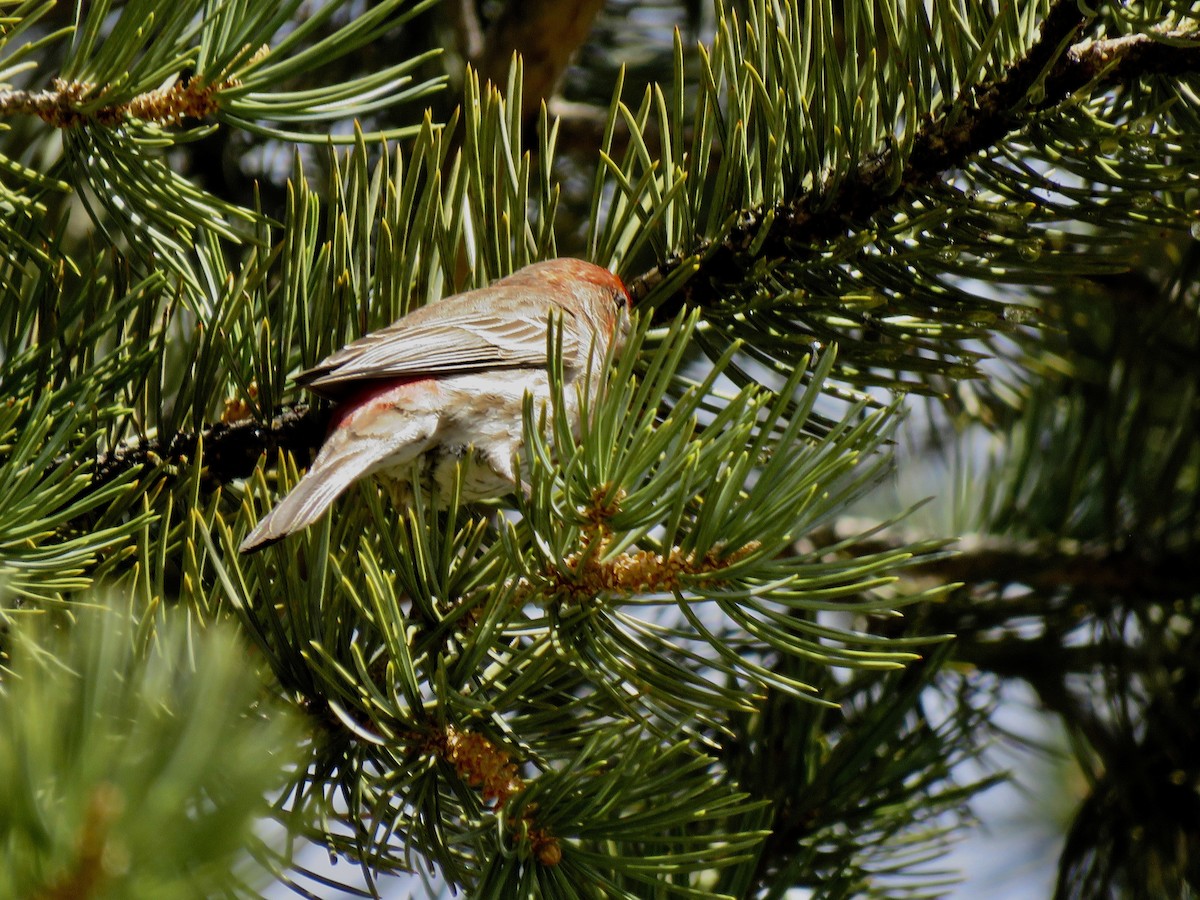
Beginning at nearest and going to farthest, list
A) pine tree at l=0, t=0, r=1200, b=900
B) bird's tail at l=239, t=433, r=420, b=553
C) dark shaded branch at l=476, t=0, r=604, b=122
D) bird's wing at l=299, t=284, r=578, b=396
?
1. pine tree at l=0, t=0, r=1200, b=900
2. bird's tail at l=239, t=433, r=420, b=553
3. bird's wing at l=299, t=284, r=578, b=396
4. dark shaded branch at l=476, t=0, r=604, b=122

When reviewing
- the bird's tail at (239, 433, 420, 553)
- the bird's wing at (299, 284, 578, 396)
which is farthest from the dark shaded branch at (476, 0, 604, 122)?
the bird's tail at (239, 433, 420, 553)

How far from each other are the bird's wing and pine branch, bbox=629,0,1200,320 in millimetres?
278

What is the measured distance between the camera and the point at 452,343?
1.93 metres

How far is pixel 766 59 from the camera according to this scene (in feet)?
4.64

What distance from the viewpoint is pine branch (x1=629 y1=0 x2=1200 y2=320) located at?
132cm

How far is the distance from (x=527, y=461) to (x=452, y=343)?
2.39ft

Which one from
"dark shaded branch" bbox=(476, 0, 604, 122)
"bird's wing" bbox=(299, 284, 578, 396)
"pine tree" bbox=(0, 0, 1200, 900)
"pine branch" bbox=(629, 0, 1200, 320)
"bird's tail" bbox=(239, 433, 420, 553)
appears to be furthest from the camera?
"dark shaded branch" bbox=(476, 0, 604, 122)

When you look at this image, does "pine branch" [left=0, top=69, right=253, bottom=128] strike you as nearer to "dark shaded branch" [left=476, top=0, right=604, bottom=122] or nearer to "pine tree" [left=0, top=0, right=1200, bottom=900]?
"pine tree" [left=0, top=0, right=1200, bottom=900]

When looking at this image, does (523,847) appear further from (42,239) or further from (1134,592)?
(1134,592)

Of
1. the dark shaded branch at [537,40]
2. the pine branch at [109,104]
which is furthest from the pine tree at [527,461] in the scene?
the dark shaded branch at [537,40]

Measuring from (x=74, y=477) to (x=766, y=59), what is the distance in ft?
2.96

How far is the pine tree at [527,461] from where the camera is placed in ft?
3.49

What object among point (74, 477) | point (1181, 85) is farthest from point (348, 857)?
point (1181, 85)

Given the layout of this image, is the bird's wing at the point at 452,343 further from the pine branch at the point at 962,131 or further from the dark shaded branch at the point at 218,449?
the pine branch at the point at 962,131
